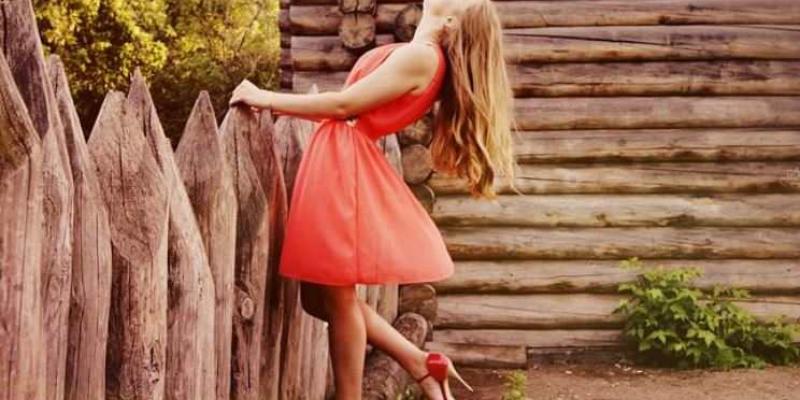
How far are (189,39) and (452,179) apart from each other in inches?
636

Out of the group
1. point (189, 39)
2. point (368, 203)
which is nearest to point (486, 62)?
point (368, 203)

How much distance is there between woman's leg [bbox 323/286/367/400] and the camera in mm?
3586

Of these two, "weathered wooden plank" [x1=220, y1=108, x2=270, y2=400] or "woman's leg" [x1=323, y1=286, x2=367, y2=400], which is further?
"woman's leg" [x1=323, y1=286, x2=367, y2=400]

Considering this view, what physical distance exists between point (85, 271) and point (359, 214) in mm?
1322

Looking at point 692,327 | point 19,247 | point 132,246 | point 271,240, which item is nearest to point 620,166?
point 692,327

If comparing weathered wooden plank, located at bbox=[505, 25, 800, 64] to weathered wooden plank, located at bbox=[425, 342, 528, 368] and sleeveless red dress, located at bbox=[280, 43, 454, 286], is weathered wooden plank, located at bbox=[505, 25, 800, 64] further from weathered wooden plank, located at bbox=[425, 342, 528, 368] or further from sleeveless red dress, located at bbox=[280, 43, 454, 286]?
sleeveless red dress, located at bbox=[280, 43, 454, 286]

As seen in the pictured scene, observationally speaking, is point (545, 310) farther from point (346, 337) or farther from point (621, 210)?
point (346, 337)

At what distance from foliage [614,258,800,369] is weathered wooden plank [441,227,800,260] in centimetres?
15

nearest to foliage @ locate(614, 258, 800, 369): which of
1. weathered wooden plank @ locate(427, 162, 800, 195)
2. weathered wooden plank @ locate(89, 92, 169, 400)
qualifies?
weathered wooden plank @ locate(427, 162, 800, 195)

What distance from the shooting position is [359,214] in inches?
138

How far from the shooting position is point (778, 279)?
6.74 m

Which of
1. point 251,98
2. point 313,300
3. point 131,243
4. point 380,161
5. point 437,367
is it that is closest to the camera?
point 131,243

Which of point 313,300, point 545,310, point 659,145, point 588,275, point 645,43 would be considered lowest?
point 545,310

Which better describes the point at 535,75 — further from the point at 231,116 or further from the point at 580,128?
the point at 231,116
